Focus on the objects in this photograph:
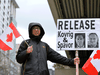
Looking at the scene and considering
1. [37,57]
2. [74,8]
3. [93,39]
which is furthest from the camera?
[74,8]

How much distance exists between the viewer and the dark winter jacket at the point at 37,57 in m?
4.64

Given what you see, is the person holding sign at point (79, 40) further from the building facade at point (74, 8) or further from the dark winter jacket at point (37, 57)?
the building facade at point (74, 8)

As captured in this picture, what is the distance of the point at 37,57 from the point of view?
4750 mm

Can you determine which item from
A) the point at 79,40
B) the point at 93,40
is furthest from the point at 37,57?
the point at 93,40

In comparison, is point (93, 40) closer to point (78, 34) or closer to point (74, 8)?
point (78, 34)

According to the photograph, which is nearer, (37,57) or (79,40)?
(37,57)

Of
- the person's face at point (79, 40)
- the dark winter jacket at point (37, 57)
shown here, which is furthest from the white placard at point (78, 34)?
the dark winter jacket at point (37, 57)

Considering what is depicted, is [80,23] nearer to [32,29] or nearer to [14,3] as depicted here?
[32,29]

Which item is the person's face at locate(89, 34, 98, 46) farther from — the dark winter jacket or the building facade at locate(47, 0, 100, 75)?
the building facade at locate(47, 0, 100, 75)

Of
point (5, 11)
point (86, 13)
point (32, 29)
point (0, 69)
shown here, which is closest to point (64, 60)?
point (32, 29)

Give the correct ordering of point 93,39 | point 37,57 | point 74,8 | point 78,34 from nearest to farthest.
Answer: point 37,57, point 93,39, point 78,34, point 74,8

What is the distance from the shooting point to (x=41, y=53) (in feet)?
15.8

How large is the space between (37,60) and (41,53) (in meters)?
0.18

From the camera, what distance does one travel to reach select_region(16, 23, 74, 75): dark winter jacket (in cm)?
464
